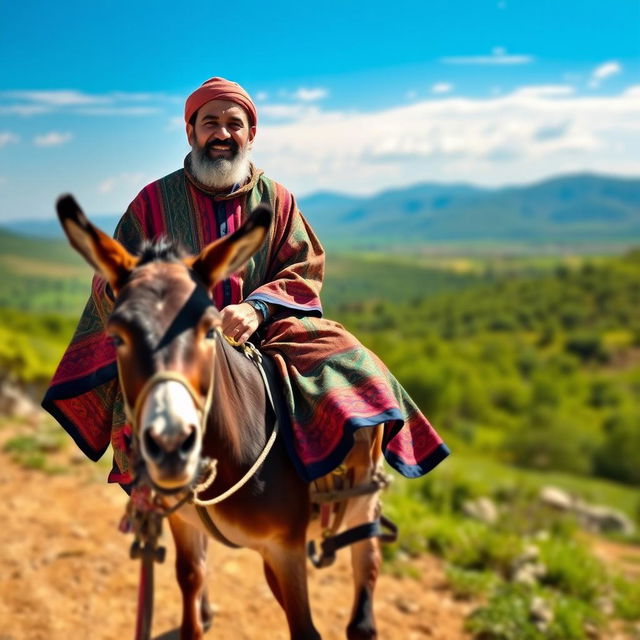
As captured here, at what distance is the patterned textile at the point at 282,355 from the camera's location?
11.2 feet

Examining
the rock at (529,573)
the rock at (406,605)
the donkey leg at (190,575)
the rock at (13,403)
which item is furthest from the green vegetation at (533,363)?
the donkey leg at (190,575)

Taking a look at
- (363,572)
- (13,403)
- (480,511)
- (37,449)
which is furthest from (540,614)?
(13,403)

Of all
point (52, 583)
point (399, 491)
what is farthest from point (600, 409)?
point (52, 583)

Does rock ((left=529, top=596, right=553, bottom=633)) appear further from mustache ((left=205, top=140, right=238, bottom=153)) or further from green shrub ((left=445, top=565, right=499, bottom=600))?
mustache ((left=205, top=140, right=238, bottom=153))

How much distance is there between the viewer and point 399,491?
940cm

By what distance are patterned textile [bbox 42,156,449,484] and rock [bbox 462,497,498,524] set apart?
7006mm

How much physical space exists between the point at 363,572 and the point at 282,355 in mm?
1518

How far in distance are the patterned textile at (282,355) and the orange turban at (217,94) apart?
12.6 inches

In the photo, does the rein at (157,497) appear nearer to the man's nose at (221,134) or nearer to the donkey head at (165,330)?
the donkey head at (165,330)

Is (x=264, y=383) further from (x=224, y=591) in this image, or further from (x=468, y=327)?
(x=468, y=327)

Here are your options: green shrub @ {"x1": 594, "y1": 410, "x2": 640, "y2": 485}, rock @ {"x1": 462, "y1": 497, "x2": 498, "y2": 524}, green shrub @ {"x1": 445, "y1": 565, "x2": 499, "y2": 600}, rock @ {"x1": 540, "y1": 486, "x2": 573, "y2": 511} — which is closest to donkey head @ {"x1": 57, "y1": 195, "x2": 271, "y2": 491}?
Answer: green shrub @ {"x1": 445, "y1": 565, "x2": 499, "y2": 600}

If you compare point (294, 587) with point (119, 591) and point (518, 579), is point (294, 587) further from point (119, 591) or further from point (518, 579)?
point (518, 579)

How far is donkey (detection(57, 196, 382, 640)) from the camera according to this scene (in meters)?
2.36

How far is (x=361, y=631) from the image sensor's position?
13.2 feet
